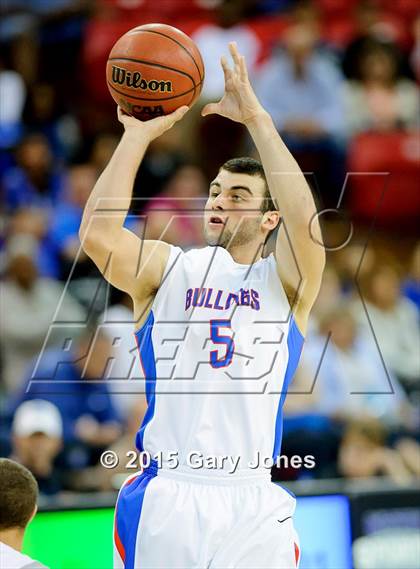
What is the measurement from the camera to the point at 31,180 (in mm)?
11820

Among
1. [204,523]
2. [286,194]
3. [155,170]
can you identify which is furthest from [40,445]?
[155,170]

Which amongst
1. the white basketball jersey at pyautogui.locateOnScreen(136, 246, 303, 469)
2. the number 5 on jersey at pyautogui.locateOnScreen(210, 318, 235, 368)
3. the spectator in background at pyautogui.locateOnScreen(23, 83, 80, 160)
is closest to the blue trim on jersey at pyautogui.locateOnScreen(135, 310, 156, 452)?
the white basketball jersey at pyautogui.locateOnScreen(136, 246, 303, 469)

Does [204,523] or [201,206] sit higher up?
[201,206]

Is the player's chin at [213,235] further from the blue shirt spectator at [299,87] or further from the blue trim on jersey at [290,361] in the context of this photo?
the blue shirt spectator at [299,87]

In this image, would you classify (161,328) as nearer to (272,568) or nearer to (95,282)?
(272,568)

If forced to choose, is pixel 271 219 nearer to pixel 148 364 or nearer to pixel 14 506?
pixel 148 364

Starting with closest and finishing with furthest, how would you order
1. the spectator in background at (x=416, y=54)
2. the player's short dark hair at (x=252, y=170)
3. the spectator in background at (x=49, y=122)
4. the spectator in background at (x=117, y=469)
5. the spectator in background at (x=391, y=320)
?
the player's short dark hair at (x=252, y=170)
the spectator in background at (x=117, y=469)
the spectator in background at (x=391, y=320)
the spectator in background at (x=49, y=122)
the spectator in background at (x=416, y=54)

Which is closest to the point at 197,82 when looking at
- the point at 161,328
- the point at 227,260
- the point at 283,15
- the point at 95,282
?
the point at 227,260

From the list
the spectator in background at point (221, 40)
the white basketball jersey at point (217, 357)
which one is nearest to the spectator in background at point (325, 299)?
the spectator in background at point (221, 40)

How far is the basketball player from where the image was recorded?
15.2 feet

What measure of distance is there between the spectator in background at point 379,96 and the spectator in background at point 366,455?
456 cm

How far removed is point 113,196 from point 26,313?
18.1ft

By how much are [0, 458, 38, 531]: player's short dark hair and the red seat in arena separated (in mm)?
7399

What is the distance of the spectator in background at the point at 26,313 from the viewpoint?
31.9ft
